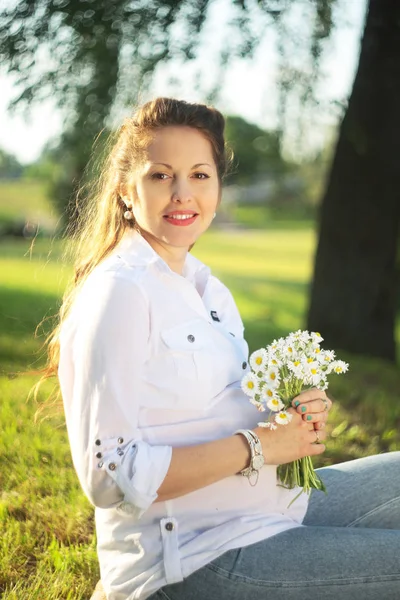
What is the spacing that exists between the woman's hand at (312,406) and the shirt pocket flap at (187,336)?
1.06 ft

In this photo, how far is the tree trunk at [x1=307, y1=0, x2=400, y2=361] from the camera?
677cm

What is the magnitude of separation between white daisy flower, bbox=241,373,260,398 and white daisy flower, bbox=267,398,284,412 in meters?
0.05

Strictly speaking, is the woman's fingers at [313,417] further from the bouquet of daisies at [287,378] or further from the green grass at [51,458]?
the green grass at [51,458]

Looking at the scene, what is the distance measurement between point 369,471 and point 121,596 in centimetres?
96

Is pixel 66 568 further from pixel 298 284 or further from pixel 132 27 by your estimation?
pixel 298 284

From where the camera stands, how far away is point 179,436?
2074 mm

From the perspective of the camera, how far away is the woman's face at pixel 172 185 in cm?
233

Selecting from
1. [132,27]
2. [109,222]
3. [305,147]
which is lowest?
[109,222]

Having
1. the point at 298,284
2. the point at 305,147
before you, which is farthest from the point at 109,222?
the point at 298,284

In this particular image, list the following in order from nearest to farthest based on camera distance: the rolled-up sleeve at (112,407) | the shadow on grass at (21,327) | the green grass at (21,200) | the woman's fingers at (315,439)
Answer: the rolled-up sleeve at (112,407), the woman's fingers at (315,439), the shadow on grass at (21,327), the green grass at (21,200)

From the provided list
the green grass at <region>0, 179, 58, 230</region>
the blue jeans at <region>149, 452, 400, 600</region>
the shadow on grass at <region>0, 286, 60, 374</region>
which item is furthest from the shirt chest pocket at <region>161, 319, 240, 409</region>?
the green grass at <region>0, 179, 58, 230</region>

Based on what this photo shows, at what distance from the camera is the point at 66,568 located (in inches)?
106

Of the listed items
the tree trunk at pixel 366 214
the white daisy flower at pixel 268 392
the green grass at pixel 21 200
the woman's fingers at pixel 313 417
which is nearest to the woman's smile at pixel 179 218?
the white daisy flower at pixel 268 392

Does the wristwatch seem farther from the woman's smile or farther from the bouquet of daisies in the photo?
the woman's smile
